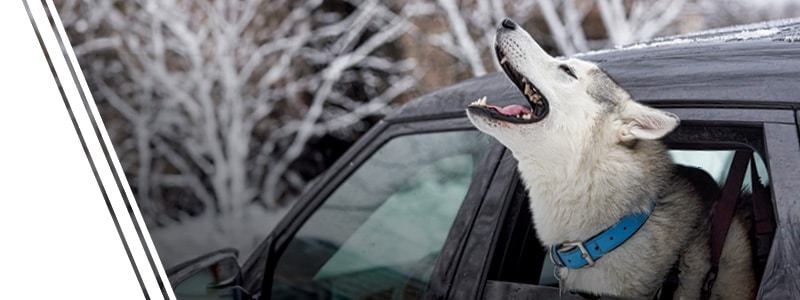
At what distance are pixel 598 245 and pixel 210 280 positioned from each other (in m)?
0.67

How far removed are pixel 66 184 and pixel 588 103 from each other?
32.2 inches

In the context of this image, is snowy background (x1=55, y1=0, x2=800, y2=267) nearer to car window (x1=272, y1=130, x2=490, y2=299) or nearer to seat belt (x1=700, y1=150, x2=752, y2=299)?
car window (x1=272, y1=130, x2=490, y2=299)

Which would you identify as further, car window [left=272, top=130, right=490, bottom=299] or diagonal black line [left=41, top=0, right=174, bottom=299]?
car window [left=272, top=130, right=490, bottom=299]

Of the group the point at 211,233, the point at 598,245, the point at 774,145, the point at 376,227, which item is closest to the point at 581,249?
the point at 598,245

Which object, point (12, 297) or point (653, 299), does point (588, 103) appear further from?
point (12, 297)

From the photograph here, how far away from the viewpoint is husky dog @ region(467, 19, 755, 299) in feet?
3.08

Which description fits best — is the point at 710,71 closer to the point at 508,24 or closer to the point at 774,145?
the point at 774,145

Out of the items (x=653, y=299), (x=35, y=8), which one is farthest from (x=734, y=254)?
(x=35, y=8)

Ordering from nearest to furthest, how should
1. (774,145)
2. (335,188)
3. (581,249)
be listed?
1. (774,145)
2. (581,249)
3. (335,188)

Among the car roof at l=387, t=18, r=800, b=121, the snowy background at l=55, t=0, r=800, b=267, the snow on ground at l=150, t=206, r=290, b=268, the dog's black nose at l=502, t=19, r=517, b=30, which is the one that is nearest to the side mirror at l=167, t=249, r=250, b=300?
the car roof at l=387, t=18, r=800, b=121

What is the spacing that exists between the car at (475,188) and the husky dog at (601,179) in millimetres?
30

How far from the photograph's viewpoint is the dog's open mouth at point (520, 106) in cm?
110

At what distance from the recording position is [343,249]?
1.41 meters

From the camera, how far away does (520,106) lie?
1138 mm
